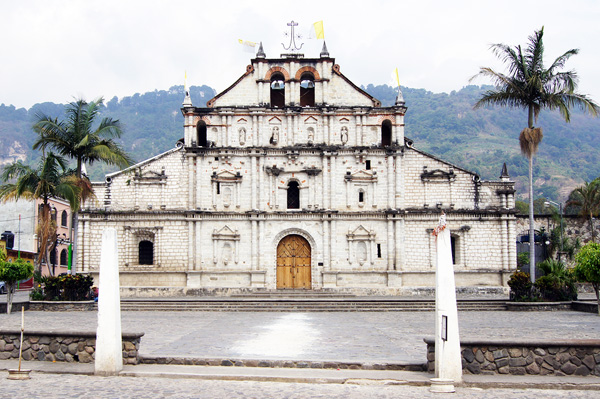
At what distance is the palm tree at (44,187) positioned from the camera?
27641 millimetres

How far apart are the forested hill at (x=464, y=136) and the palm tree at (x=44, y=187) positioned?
8161 cm

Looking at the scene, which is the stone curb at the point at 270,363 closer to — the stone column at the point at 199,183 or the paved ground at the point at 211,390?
the paved ground at the point at 211,390

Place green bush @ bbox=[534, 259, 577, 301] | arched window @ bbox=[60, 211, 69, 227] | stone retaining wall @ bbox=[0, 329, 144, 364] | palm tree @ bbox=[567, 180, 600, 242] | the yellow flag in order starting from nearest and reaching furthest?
1. stone retaining wall @ bbox=[0, 329, 144, 364]
2. green bush @ bbox=[534, 259, 577, 301]
3. the yellow flag
4. palm tree @ bbox=[567, 180, 600, 242]
5. arched window @ bbox=[60, 211, 69, 227]

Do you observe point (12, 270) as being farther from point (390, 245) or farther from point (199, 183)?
point (390, 245)

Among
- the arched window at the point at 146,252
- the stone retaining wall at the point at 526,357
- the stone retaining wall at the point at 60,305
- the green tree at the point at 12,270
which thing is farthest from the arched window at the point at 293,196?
the stone retaining wall at the point at 526,357

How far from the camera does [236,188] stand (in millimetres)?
34531

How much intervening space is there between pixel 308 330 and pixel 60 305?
514 inches

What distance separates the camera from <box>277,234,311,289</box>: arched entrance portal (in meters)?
34.2

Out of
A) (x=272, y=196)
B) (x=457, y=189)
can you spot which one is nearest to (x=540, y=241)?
(x=457, y=189)

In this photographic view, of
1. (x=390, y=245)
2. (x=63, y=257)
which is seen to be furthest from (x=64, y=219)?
→ (x=390, y=245)

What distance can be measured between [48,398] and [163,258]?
24.7 metres

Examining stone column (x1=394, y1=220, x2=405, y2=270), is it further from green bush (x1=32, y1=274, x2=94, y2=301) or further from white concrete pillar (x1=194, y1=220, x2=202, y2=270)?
green bush (x1=32, y1=274, x2=94, y2=301)

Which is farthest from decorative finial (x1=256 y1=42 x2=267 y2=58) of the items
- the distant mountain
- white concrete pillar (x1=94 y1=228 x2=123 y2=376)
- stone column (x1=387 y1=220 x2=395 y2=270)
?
the distant mountain

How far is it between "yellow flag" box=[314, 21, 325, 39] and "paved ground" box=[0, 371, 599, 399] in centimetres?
2826
